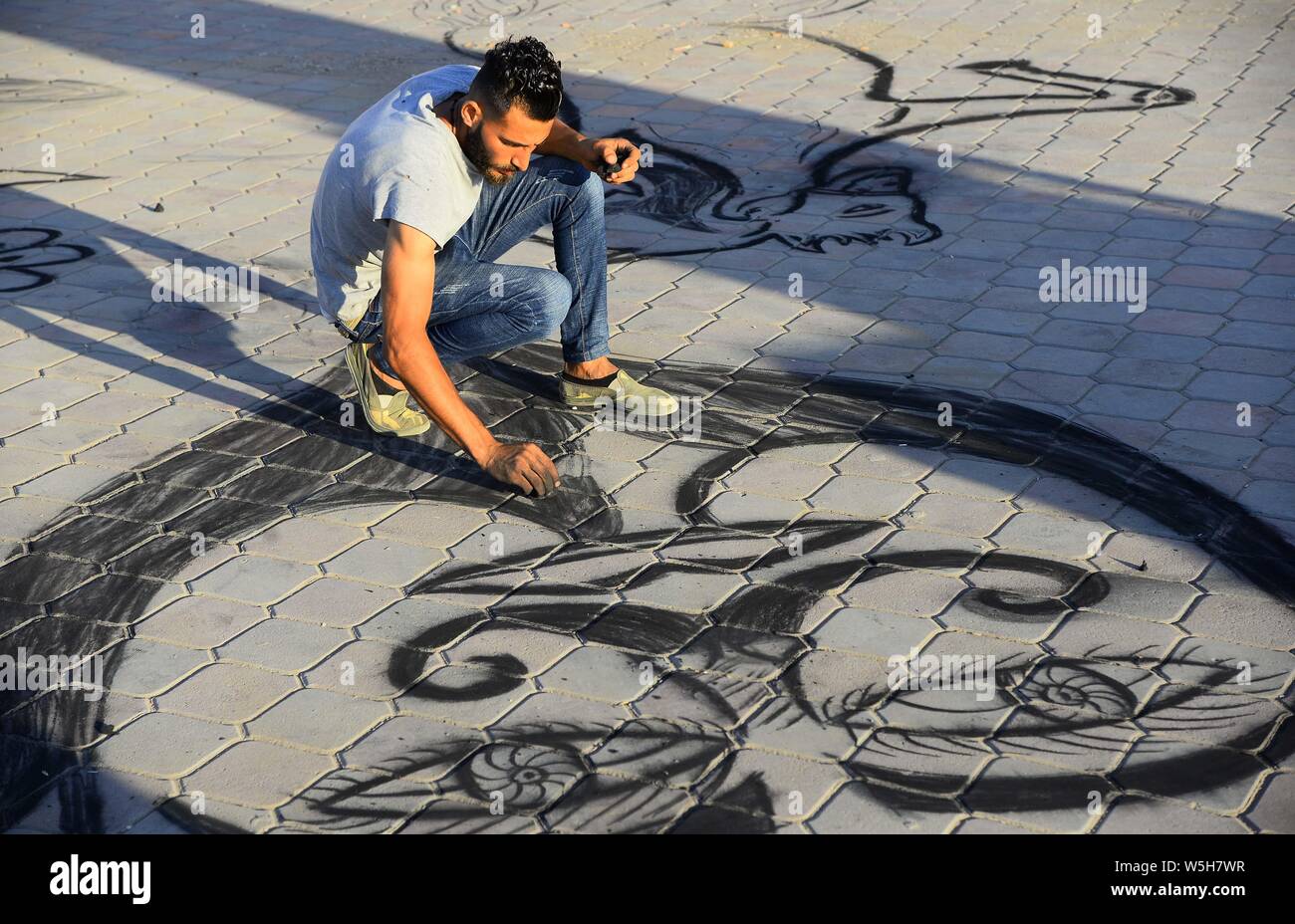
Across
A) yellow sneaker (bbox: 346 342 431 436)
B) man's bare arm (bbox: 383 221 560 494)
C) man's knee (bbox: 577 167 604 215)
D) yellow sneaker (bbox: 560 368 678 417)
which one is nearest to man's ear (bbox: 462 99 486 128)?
man's bare arm (bbox: 383 221 560 494)

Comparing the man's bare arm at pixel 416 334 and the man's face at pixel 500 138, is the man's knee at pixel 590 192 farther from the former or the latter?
the man's bare arm at pixel 416 334

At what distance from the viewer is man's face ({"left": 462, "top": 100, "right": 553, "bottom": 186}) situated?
3713 millimetres

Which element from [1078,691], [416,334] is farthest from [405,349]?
[1078,691]

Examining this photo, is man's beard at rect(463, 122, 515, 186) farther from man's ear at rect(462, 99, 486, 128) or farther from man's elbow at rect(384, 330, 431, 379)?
man's elbow at rect(384, 330, 431, 379)

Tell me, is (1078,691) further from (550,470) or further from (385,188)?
(385,188)

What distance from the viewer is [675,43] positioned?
8531 mm

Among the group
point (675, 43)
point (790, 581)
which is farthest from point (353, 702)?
point (675, 43)

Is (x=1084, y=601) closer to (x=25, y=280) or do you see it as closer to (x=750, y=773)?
(x=750, y=773)

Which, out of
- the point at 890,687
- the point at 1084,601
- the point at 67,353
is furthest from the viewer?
the point at 67,353

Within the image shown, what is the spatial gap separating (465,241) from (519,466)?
0.92 meters

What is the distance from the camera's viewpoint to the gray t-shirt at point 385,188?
3.72 metres

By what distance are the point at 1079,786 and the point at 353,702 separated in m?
1.66

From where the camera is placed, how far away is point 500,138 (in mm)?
3762

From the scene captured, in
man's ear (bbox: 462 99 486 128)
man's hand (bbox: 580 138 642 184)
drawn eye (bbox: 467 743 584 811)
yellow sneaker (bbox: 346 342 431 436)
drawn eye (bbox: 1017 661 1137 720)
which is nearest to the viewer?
drawn eye (bbox: 467 743 584 811)
